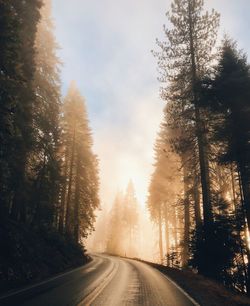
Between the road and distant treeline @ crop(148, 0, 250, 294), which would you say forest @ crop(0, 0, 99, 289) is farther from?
distant treeline @ crop(148, 0, 250, 294)

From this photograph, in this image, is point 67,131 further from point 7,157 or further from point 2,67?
point 2,67

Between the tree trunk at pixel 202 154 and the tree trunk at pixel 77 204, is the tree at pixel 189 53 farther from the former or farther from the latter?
the tree trunk at pixel 77 204

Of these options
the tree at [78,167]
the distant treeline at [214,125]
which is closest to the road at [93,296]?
the distant treeline at [214,125]

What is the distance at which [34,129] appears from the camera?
21.3 meters

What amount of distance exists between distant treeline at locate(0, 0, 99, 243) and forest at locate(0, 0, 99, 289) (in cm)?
4

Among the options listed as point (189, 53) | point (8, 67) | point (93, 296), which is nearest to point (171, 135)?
point (189, 53)

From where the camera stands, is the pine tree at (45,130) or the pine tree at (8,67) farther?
the pine tree at (45,130)

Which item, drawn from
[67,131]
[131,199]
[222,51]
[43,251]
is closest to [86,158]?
[67,131]

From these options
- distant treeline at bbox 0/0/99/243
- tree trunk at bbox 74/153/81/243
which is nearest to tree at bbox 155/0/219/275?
distant treeline at bbox 0/0/99/243

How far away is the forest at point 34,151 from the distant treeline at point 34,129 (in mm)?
40

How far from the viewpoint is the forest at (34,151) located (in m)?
13.3

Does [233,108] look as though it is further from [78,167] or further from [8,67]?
[78,167]

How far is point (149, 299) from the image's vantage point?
9.57 meters

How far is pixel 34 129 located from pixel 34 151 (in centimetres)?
164
